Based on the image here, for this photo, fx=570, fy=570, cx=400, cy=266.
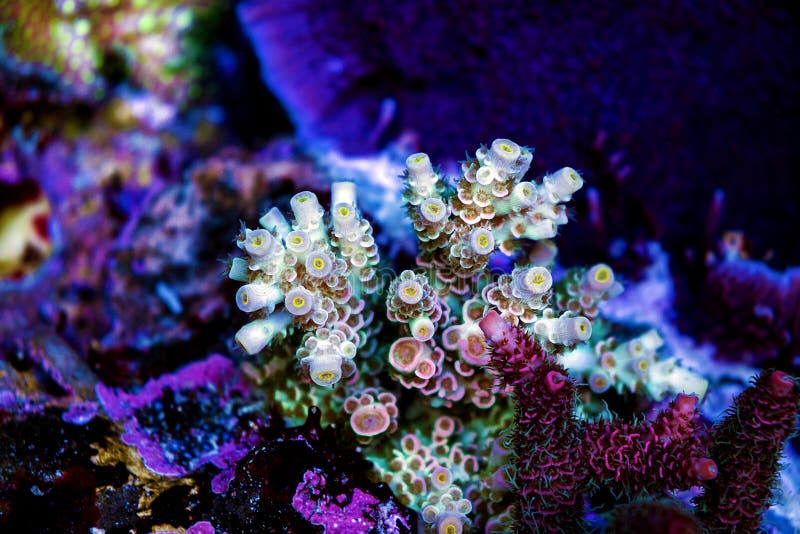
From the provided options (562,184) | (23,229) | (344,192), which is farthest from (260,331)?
(23,229)

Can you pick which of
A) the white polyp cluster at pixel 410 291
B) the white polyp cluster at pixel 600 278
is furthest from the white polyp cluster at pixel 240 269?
the white polyp cluster at pixel 600 278

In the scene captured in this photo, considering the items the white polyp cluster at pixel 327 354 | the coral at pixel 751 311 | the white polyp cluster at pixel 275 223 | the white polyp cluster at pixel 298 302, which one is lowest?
the coral at pixel 751 311

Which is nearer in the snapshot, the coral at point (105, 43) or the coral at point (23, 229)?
the coral at point (105, 43)

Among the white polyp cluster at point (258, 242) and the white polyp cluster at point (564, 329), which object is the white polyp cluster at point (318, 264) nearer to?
the white polyp cluster at point (258, 242)

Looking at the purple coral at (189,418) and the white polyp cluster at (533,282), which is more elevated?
the white polyp cluster at (533,282)

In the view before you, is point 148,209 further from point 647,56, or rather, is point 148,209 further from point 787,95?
point 787,95

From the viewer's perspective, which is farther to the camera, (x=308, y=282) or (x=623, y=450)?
(x=308, y=282)

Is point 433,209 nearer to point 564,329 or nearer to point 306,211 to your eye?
point 306,211
